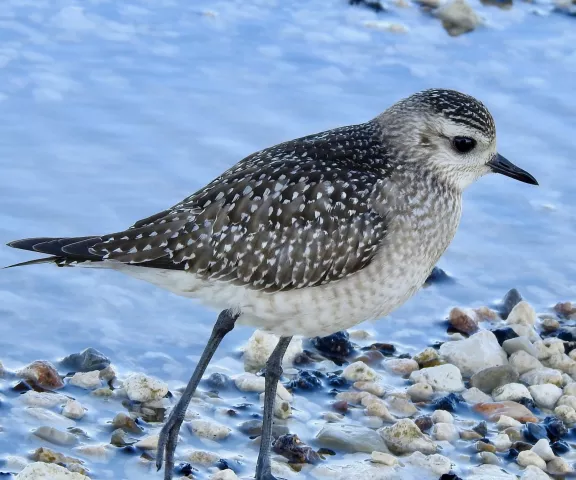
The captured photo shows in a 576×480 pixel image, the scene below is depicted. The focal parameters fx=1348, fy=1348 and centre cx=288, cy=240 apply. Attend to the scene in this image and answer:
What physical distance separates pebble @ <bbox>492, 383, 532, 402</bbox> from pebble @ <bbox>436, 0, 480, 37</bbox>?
709 centimetres

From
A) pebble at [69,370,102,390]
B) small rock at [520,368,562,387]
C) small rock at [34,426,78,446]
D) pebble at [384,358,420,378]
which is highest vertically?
small rock at [520,368,562,387]

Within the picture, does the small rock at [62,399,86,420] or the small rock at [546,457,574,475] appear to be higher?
the small rock at [546,457,574,475]

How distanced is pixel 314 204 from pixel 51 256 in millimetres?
1791

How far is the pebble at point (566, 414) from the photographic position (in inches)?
395

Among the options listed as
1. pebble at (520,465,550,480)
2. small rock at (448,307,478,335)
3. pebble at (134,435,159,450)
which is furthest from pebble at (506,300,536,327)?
pebble at (134,435,159,450)

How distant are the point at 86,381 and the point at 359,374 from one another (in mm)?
2085

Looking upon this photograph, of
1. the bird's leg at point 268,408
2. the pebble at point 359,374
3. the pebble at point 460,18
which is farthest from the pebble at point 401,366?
the pebble at point 460,18

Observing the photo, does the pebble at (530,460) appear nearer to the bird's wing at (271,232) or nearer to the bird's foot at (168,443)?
the bird's wing at (271,232)

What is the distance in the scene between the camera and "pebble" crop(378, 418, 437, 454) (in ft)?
31.4

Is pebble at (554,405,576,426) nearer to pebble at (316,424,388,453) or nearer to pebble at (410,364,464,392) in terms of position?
pebble at (410,364,464,392)

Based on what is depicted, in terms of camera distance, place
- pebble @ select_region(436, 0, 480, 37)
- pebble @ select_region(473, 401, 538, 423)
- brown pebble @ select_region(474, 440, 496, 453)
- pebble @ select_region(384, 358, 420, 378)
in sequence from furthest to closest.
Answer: pebble @ select_region(436, 0, 480, 37)
pebble @ select_region(384, 358, 420, 378)
pebble @ select_region(473, 401, 538, 423)
brown pebble @ select_region(474, 440, 496, 453)

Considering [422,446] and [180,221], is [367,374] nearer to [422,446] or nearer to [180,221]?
[422,446]

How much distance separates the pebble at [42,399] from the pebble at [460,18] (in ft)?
27.9

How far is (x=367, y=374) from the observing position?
1035cm
